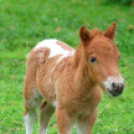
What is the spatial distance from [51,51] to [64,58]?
402 mm

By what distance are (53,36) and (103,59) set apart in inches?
220

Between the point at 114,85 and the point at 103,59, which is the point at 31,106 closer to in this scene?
the point at 103,59

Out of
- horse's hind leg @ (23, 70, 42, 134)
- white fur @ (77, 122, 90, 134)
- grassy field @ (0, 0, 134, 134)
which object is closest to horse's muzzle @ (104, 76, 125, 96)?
white fur @ (77, 122, 90, 134)

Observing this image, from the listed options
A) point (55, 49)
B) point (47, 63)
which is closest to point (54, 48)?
point (55, 49)

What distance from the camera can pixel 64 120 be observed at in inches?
139

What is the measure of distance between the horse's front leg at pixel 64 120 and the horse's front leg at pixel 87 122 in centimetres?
19

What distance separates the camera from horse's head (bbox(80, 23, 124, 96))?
2941 mm

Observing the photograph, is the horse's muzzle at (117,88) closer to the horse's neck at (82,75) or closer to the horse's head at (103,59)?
the horse's head at (103,59)

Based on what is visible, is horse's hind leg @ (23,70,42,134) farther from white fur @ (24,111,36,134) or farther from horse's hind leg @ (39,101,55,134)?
horse's hind leg @ (39,101,55,134)

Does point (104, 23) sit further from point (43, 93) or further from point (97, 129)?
point (43, 93)

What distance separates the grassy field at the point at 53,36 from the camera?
5117 millimetres

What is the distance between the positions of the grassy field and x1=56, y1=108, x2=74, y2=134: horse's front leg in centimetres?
126

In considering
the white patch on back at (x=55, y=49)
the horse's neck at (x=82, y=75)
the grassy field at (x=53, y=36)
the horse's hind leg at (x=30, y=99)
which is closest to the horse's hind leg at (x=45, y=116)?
the horse's hind leg at (x=30, y=99)

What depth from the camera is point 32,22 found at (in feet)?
31.3
